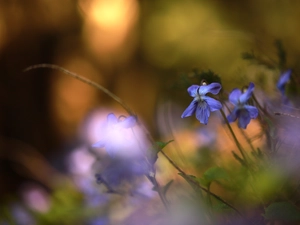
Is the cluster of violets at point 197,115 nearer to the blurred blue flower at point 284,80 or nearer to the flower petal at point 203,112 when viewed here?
the flower petal at point 203,112

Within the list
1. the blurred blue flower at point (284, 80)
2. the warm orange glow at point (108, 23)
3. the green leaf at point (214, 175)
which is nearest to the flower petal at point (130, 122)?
the green leaf at point (214, 175)

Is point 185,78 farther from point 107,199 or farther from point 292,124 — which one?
point 107,199

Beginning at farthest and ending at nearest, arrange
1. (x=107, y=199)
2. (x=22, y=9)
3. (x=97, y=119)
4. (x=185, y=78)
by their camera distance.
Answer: (x=22, y=9), (x=97, y=119), (x=107, y=199), (x=185, y=78)

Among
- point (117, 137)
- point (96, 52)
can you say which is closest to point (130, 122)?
point (117, 137)

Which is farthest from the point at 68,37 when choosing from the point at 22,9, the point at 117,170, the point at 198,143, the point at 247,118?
the point at 247,118

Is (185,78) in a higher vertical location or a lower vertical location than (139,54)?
lower

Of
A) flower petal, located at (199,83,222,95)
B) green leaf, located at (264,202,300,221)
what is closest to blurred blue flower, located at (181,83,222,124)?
flower petal, located at (199,83,222,95)
